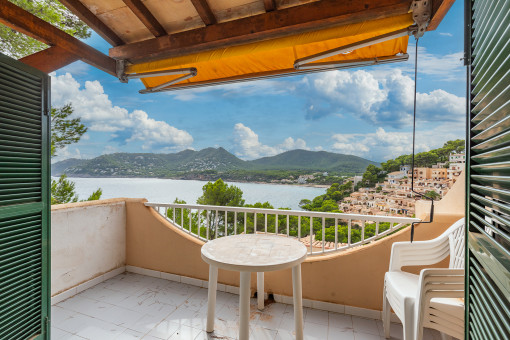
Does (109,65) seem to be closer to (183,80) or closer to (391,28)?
(183,80)

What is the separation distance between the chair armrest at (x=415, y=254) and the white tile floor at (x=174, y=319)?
2.12 feet

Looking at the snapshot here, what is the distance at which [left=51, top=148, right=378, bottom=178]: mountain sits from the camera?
1416cm

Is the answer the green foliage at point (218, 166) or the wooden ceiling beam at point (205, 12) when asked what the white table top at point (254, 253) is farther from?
the green foliage at point (218, 166)

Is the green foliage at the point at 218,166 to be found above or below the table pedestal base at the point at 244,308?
above

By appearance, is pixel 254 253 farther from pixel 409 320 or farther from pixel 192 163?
pixel 192 163

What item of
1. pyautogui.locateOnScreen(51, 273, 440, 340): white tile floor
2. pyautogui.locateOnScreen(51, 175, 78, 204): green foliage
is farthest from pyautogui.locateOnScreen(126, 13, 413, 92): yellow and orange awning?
pyautogui.locateOnScreen(51, 175, 78, 204): green foliage

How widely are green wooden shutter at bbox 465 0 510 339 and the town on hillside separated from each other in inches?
166

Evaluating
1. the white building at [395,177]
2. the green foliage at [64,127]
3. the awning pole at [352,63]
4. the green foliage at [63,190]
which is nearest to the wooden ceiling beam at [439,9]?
the awning pole at [352,63]

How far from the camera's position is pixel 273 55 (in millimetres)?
2172

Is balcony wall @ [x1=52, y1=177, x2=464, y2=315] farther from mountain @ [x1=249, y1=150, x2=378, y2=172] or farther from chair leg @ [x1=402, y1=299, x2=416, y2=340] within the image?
mountain @ [x1=249, y1=150, x2=378, y2=172]

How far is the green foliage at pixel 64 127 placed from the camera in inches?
393

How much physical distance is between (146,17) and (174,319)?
2753mm

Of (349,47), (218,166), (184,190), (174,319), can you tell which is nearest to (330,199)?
(218,166)

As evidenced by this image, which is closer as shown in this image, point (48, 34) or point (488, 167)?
point (488, 167)
